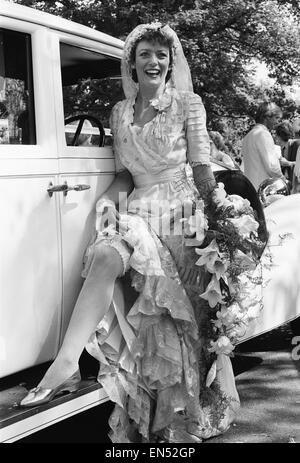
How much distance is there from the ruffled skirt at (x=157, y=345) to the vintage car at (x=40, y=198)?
5.5 inches

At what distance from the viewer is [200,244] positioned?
10.1 feet

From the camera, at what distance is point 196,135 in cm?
325

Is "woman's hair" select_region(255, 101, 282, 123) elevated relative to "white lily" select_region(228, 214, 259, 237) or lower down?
elevated

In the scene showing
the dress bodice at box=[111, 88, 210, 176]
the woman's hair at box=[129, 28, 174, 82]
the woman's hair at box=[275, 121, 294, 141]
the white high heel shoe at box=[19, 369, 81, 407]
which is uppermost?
the woman's hair at box=[275, 121, 294, 141]

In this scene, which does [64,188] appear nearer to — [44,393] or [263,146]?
[44,393]

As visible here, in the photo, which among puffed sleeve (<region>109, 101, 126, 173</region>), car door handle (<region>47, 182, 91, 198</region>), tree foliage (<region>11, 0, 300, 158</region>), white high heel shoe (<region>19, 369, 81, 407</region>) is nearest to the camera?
white high heel shoe (<region>19, 369, 81, 407</region>)

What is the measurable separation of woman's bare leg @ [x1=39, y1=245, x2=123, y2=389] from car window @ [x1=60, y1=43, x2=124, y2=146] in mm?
711

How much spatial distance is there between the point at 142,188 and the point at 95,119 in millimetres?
519

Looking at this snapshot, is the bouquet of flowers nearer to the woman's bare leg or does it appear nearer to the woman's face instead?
the woman's bare leg

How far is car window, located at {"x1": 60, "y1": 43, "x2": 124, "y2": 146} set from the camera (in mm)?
3196

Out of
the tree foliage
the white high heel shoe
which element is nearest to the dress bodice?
the white high heel shoe

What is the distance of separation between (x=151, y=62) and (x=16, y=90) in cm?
76
